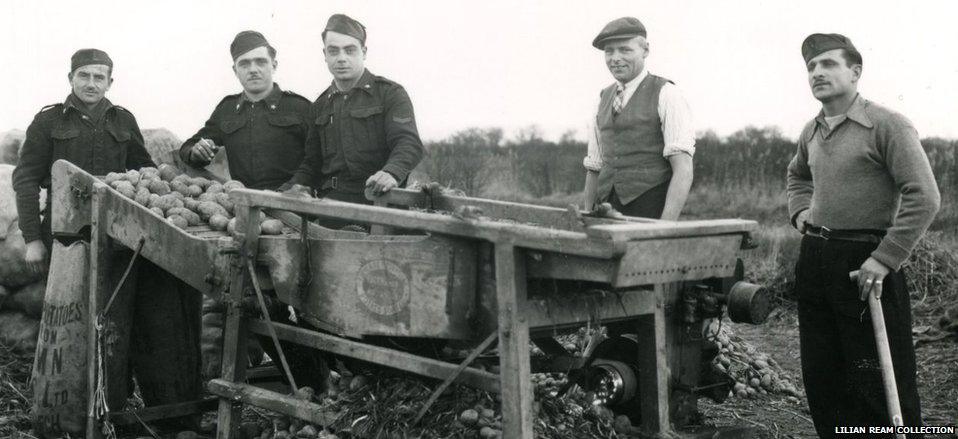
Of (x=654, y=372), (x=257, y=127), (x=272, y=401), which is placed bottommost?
(x=272, y=401)

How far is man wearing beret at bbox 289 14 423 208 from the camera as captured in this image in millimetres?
5590

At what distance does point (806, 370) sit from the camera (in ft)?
15.0

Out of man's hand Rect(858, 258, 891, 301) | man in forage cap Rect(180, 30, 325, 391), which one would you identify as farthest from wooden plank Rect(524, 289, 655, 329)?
man in forage cap Rect(180, 30, 325, 391)

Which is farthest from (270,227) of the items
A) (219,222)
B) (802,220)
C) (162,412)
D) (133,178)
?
(802,220)

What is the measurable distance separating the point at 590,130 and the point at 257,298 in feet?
6.89

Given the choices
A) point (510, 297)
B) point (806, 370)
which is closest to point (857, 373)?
point (806, 370)

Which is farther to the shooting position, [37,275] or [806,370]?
[37,275]

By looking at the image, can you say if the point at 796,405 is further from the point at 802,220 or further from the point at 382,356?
the point at 382,356

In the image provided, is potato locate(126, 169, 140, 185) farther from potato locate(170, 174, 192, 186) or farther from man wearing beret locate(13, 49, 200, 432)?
man wearing beret locate(13, 49, 200, 432)

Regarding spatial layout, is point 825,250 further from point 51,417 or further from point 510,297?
point 51,417

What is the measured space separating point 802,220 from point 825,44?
0.86 metres

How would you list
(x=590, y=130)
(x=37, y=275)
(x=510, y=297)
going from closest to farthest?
(x=510, y=297)
(x=590, y=130)
(x=37, y=275)

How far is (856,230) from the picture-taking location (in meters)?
4.26

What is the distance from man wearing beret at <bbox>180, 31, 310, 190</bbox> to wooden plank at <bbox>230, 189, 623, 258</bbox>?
5.21ft
